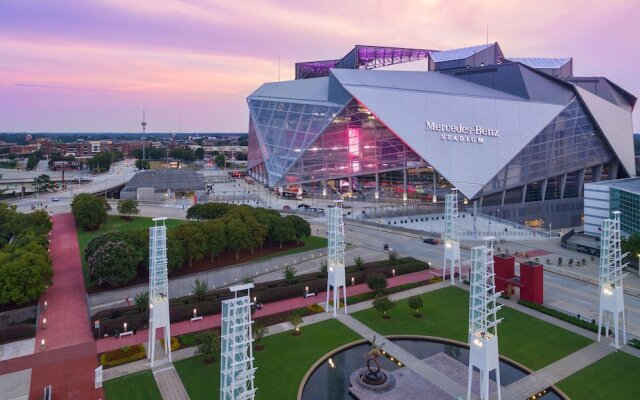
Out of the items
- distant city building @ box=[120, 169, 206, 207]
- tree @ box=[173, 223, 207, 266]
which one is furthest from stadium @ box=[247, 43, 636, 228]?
tree @ box=[173, 223, 207, 266]

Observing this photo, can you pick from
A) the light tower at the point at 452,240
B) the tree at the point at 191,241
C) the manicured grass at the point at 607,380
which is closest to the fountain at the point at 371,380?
the manicured grass at the point at 607,380

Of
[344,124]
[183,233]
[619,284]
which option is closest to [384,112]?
[344,124]

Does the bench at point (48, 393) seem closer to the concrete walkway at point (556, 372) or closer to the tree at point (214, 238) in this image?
the tree at point (214, 238)

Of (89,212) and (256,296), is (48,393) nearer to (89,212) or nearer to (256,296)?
(256,296)

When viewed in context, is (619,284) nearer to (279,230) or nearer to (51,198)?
(279,230)

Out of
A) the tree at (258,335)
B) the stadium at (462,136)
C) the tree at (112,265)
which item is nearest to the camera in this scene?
the tree at (258,335)

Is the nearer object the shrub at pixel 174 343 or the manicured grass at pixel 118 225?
the shrub at pixel 174 343

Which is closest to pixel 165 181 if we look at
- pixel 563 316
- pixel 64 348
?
pixel 64 348
